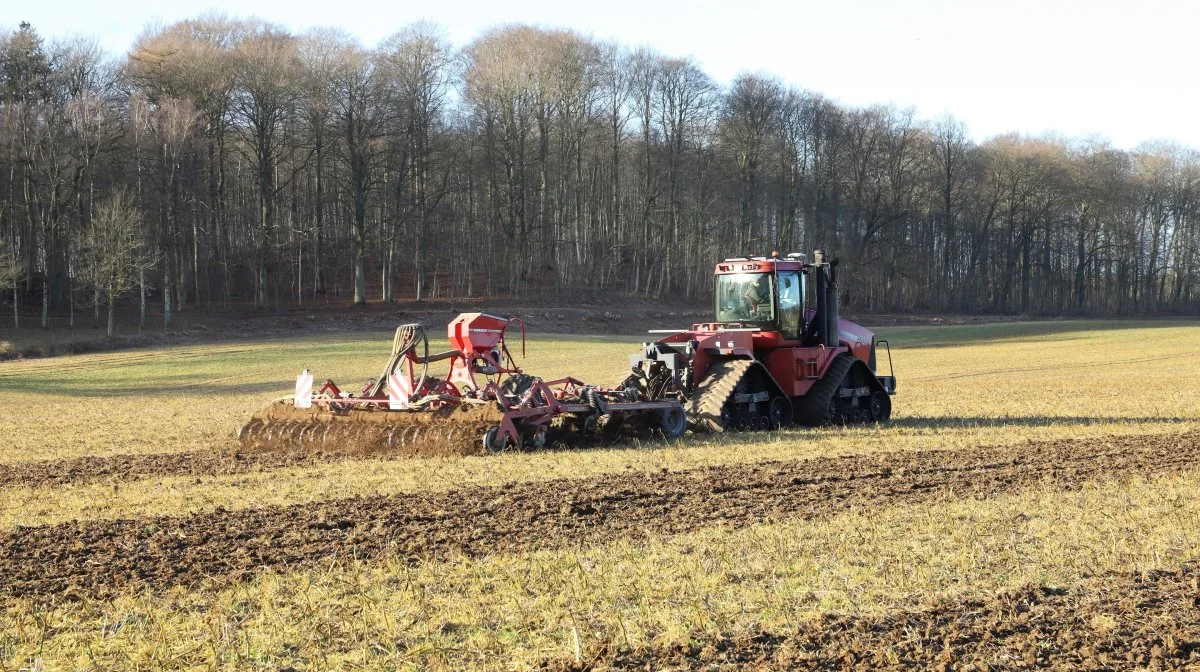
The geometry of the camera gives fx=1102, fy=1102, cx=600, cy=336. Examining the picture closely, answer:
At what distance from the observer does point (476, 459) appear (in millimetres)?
13016

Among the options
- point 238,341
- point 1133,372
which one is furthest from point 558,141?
point 1133,372

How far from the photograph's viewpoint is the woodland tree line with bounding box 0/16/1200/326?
1812 inches

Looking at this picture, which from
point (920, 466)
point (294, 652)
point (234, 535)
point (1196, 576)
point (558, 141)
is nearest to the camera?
point (294, 652)

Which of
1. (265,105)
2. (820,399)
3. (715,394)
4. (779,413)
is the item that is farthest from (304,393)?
(265,105)

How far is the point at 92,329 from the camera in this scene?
4466 cm

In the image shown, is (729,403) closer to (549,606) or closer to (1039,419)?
(1039,419)

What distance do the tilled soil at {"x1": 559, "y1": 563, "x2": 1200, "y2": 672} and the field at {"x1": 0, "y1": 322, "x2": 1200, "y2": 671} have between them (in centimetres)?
2

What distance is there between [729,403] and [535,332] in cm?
3306

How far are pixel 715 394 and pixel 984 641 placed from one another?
982 cm

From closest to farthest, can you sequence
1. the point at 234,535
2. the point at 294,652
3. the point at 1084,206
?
the point at 294,652
the point at 234,535
the point at 1084,206

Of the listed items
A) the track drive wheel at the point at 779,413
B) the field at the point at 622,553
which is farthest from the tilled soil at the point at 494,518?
the track drive wheel at the point at 779,413

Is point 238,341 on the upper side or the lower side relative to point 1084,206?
lower

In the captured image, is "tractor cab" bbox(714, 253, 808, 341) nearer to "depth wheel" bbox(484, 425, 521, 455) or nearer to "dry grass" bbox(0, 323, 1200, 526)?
"dry grass" bbox(0, 323, 1200, 526)

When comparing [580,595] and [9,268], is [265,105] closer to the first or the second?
[9,268]
